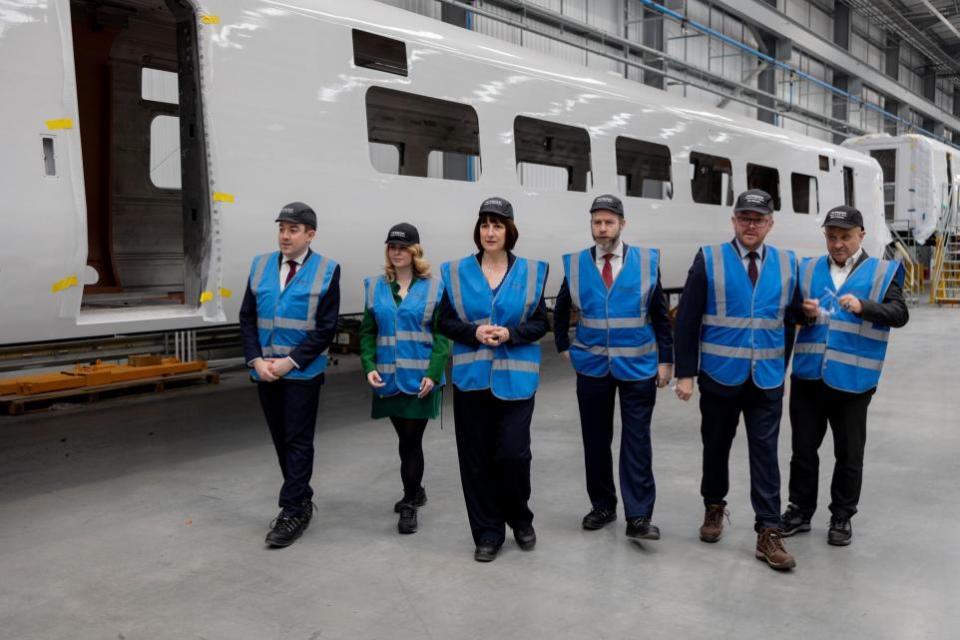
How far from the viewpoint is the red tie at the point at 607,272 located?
4031 mm

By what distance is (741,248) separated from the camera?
3.83 meters

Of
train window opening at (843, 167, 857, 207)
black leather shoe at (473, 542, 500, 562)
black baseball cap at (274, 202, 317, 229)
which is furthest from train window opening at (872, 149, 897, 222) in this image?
black baseball cap at (274, 202, 317, 229)

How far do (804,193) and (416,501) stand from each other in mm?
9606

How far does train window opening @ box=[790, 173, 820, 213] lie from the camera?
11.7m

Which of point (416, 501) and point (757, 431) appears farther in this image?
point (416, 501)

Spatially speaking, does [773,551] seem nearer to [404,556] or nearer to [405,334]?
[404,556]

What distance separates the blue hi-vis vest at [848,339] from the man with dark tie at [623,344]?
709 mm

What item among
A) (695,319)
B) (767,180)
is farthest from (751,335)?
(767,180)

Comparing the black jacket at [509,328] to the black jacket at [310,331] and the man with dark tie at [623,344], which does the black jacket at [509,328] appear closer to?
the man with dark tie at [623,344]

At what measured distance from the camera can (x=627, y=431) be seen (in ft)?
13.2

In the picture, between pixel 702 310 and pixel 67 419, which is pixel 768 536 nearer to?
pixel 702 310

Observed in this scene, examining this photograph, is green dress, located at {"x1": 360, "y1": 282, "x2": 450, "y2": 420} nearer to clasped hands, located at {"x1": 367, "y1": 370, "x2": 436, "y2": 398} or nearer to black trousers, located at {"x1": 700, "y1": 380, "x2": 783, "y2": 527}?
clasped hands, located at {"x1": 367, "y1": 370, "x2": 436, "y2": 398}

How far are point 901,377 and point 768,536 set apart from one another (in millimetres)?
6314

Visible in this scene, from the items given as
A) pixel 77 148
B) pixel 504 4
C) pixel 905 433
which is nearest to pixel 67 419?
pixel 77 148
